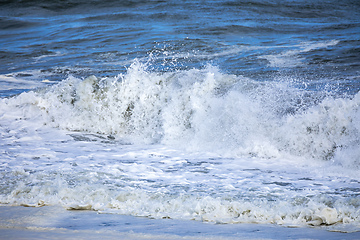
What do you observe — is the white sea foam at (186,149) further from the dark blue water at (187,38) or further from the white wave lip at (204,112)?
the dark blue water at (187,38)

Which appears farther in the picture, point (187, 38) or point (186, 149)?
point (187, 38)

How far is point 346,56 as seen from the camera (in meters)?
10.9

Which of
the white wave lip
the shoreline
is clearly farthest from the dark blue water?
the shoreline

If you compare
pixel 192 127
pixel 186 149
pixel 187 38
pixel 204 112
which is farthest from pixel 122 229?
pixel 187 38

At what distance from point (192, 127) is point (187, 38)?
761 centimetres

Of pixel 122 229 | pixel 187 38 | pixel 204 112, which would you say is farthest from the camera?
pixel 187 38

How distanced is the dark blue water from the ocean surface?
0.09 metres

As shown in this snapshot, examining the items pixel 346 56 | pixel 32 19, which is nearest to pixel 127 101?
pixel 346 56

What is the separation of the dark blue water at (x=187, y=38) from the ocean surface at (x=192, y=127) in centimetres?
9

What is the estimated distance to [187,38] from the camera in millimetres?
14031

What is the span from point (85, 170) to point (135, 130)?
7.94ft

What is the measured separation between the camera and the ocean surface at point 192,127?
4109mm

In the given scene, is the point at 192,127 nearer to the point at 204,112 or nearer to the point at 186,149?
the point at 204,112

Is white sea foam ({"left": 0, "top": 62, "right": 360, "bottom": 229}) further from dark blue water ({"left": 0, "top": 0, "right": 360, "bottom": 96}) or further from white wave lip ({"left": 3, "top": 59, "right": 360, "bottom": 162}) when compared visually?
dark blue water ({"left": 0, "top": 0, "right": 360, "bottom": 96})
